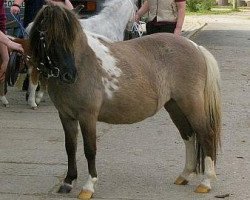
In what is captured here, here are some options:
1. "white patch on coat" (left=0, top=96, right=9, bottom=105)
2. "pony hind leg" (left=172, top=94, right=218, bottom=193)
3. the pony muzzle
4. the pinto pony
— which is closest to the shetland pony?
"white patch on coat" (left=0, top=96, right=9, bottom=105)

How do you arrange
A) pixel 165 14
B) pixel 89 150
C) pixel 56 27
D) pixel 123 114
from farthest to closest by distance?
pixel 165 14 → pixel 123 114 → pixel 89 150 → pixel 56 27

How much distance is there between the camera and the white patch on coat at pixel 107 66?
553cm

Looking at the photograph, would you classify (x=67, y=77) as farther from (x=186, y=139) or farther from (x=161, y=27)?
(x=161, y=27)

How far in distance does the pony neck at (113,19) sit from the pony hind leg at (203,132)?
103 inches

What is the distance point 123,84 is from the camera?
221 inches

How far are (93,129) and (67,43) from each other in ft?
2.34

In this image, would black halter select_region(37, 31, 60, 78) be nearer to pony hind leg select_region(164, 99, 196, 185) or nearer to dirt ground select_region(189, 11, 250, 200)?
pony hind leg select_region(164, 99, 196, 185)

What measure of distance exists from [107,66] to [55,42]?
0.56 m

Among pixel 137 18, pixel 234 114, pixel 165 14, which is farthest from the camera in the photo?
pixel 234 114

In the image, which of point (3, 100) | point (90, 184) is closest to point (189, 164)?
point (90, 184)

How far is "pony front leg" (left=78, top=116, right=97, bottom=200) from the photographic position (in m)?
5.43

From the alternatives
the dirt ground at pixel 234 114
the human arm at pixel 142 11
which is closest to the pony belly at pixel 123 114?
the dirt ground at pixel 234 114

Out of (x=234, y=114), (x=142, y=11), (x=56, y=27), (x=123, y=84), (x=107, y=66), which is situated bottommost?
(x=234, y=114)

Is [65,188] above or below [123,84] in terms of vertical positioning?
below
